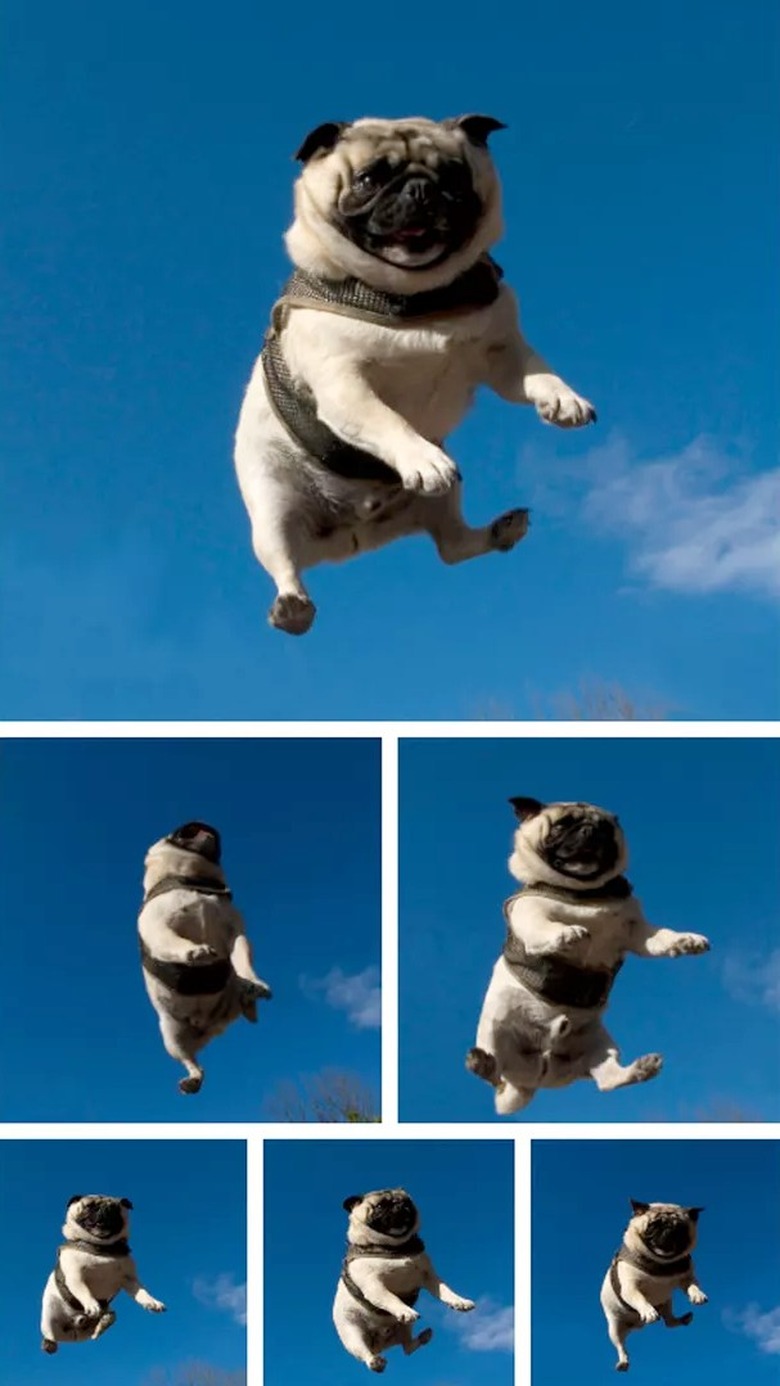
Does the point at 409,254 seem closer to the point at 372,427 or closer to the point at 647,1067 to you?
the point at 372,427

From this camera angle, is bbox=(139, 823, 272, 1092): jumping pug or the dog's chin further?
bbox=(139, 823, 272, 1092): jumping pug

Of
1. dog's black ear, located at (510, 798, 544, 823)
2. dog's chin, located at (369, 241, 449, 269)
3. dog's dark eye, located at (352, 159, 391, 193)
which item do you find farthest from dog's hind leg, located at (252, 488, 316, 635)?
dog's black ear, located at (510, 798, 544, 823)

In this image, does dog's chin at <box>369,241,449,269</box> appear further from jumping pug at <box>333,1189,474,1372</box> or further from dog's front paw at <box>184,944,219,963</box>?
jumping pug at <box>333,1189,474,1372</box>

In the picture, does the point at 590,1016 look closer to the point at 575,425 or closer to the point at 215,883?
the point at 215,883

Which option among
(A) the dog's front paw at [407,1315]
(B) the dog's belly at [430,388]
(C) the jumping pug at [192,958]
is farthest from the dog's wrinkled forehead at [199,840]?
(B) the dog's belly at [430,388]

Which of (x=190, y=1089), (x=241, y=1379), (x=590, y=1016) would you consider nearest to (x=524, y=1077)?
(x=590, y=1016)

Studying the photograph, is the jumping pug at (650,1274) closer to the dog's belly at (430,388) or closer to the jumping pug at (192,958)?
the jumping pug at (192,958)
